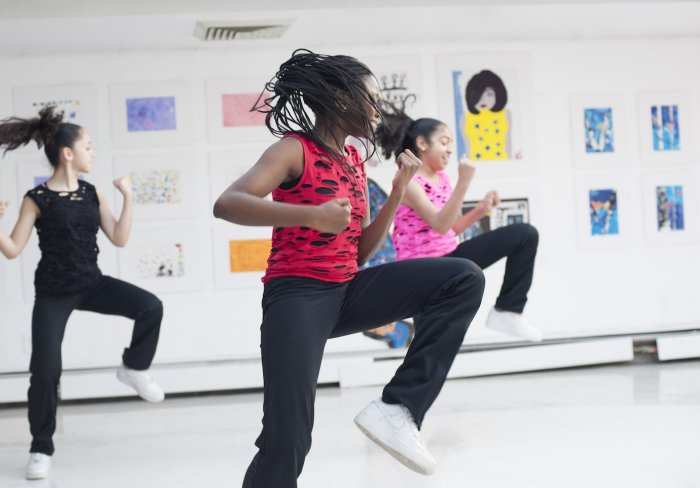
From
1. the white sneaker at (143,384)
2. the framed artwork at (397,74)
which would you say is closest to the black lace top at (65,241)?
the white sneaker at (143,384)

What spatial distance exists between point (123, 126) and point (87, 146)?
74.8 inches

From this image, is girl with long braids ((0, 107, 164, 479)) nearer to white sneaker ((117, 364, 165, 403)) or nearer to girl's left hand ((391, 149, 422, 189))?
white sneaker ((117, 364, 165, 403))

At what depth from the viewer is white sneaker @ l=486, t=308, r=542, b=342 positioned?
3.74 meters

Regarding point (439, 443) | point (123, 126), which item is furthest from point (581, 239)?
point (123, 126)

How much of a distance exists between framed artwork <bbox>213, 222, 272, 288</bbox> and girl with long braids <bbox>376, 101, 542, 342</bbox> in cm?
212

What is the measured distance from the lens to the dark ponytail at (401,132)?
392 cm

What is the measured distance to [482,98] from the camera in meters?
6.10

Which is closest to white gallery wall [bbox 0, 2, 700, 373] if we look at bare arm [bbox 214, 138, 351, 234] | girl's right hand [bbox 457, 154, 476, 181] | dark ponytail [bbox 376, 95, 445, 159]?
dark ponytail [bbox 376, 95, 445, 159]

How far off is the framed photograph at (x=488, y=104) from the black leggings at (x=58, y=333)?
2974mm

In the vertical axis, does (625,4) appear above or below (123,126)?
above

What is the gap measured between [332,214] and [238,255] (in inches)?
158

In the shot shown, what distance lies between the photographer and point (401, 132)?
4008 mm

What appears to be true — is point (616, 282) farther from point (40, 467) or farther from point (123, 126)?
point (40, 467)

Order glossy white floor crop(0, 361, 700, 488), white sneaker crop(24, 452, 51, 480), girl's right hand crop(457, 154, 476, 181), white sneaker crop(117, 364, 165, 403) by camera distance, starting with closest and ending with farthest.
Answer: glossy white floor crop(0, 361, 700, 488) < girl's right hand crop(457, 154, 476, 181) < white sneaker crop(24, 452, 51, 480) < white sneaker crop(117, 364, 165, 403)
